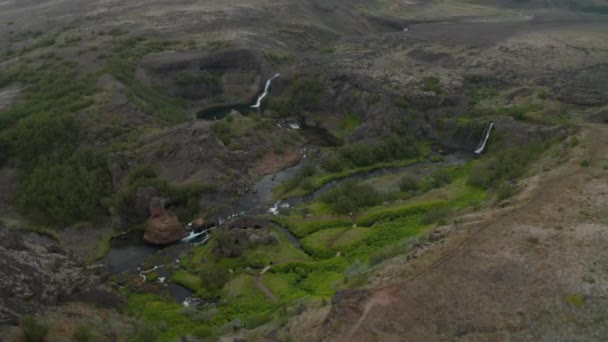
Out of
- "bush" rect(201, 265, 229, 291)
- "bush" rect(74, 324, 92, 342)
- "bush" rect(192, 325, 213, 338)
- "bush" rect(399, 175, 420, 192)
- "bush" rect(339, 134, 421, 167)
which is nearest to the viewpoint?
"bush" rect(74, 324, 92, 342)

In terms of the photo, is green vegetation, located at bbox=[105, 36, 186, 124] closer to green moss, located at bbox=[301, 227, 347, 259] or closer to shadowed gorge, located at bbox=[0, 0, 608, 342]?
shadowed gorge, located at bbox=[0, 0, 608, 342]

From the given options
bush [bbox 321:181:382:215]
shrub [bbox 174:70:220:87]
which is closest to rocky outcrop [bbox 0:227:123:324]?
bush [bbox 321:181:382:215]

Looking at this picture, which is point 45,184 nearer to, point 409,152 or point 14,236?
point 14,236

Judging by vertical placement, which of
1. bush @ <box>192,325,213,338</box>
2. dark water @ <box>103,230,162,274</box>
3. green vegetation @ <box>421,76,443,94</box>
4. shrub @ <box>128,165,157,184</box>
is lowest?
dark water @ <box>103,230,162,274</box>

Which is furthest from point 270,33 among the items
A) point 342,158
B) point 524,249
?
point 524,249

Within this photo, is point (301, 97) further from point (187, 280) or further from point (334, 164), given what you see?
point (187, 280)

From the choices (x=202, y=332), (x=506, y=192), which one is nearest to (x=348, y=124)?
(x=506, y=192)
